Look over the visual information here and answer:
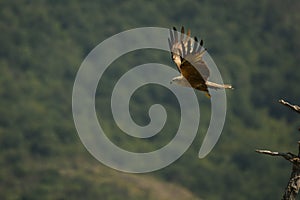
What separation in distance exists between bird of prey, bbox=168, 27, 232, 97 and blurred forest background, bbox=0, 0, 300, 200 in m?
44.2

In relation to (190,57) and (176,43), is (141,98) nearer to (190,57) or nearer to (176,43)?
(176,43)

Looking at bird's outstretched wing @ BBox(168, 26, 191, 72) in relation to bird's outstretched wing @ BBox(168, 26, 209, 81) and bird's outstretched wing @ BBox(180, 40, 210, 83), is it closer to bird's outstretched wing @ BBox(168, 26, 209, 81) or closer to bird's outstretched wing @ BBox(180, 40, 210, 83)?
bird's outstretched wing @ BBox(168, 26, 209, 81)

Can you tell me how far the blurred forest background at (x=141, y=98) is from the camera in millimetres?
63062

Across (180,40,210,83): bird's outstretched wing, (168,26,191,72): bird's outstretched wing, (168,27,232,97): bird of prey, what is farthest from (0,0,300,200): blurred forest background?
(180,40,210,83): bird's outstretched wing

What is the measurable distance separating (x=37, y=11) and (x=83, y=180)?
31051mm

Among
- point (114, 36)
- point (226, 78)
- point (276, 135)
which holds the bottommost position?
point (276, 135)

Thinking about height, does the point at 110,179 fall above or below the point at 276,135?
below

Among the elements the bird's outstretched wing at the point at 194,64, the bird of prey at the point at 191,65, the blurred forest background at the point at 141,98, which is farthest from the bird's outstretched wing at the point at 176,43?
the blurred forest background at the point at 141,98

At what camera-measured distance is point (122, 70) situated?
8175 cm

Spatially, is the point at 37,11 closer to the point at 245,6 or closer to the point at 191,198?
the point at 245,6

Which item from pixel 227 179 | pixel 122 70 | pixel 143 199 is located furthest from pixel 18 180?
pixel 122 70

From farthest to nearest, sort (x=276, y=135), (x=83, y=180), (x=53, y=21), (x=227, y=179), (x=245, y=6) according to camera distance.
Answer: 1. (x=245, y=6)
2. (x=53, y=21)
3. (x=276, y=135)
4. (x=227, y=179)
5. (x=83, y=180)

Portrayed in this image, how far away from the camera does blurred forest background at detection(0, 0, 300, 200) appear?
207 ft

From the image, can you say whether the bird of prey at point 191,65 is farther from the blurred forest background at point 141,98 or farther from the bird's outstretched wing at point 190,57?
the blurred forest background at point 141,98
